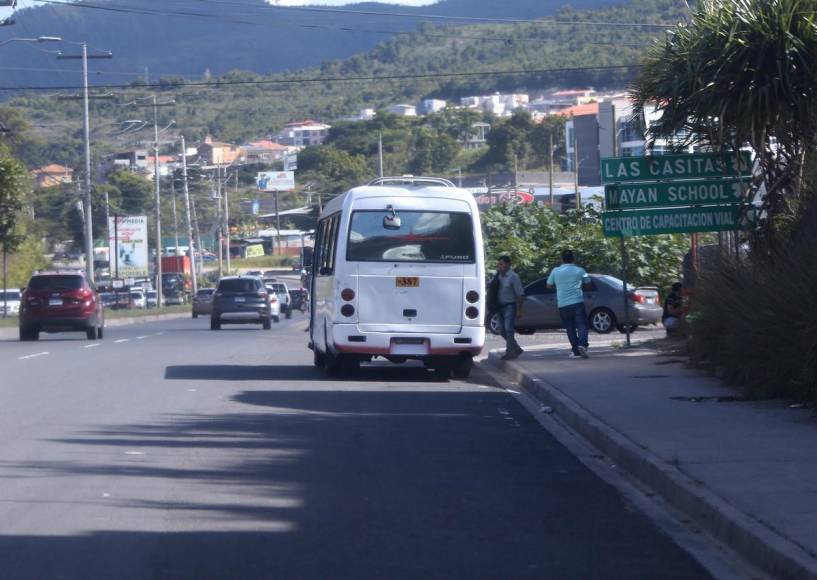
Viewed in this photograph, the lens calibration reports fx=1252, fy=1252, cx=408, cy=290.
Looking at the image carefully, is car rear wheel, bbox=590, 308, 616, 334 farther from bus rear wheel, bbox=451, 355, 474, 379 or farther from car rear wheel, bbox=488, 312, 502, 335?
bus rear wheel, bbox=451, 355, 474, 379

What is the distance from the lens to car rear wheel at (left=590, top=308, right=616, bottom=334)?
28.4 metres

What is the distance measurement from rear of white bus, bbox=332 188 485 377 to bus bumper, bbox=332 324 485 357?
0.01m

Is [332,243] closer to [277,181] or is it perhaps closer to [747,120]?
[747,120]

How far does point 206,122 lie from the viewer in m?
176

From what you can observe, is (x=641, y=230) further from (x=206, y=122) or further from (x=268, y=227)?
(x=206, y=122)

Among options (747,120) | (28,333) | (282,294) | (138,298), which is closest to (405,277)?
(747,120)

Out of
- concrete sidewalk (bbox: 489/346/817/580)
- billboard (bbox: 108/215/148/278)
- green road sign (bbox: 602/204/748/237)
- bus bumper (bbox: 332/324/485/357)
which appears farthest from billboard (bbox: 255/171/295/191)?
concrete sidewalk (bbox: 489/346/817/580)

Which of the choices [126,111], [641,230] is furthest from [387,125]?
[641,230]

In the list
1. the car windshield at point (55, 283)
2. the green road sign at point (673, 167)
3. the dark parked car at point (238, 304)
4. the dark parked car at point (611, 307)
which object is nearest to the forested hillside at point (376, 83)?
the dark parked car at point (238, 304)

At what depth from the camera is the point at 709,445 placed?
10.4m

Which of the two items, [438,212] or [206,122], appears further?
[206,122]

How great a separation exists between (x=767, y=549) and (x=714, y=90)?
10875mm

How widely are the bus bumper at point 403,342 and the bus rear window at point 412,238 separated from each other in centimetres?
106

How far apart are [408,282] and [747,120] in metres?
5.12
